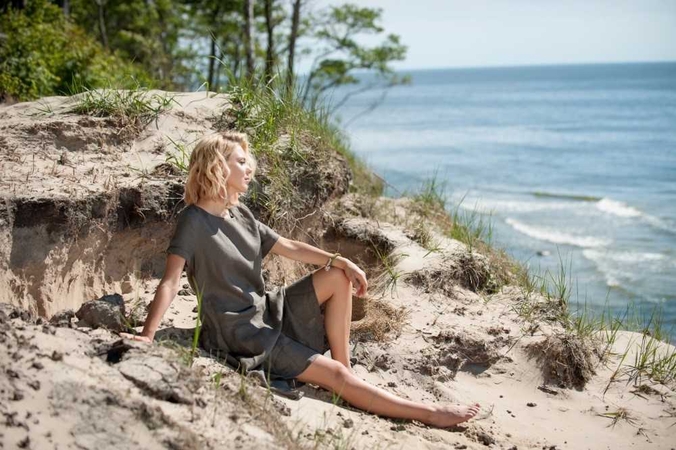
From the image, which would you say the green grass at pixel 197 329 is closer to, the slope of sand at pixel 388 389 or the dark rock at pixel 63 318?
the slope of sand at pixel 388 389

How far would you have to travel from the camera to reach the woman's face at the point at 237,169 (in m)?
4.24

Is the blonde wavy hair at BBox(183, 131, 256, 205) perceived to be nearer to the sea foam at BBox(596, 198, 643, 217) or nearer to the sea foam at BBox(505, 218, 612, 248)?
the sea foam at BBox(505, 218, 612, 248)

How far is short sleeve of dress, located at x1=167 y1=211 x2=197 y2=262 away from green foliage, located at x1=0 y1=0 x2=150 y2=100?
440cm

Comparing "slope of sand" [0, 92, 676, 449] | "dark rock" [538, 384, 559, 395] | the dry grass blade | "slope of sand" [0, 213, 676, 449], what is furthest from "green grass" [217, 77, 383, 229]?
the dry grass blade

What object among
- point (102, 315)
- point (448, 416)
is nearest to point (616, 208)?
point (448, 416)

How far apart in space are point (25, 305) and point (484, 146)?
78.4ft

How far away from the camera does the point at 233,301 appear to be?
164 inches

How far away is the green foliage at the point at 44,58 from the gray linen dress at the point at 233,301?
4.41 metres

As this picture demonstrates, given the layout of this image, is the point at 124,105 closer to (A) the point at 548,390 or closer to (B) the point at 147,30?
(A) the point at 548,390

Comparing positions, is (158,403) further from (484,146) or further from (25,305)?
(484,146)

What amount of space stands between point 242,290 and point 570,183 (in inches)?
654

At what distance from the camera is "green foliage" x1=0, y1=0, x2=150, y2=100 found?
358 inches

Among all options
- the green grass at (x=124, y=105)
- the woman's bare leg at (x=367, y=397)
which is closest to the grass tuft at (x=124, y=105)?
the green grass at (x=124, y=105)

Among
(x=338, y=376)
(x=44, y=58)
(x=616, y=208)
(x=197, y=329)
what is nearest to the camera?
(x=197, y=329)
